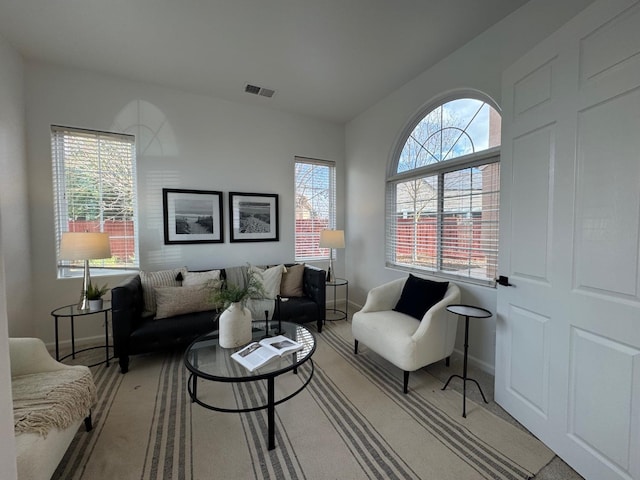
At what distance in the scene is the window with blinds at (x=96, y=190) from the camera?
9.58 ft

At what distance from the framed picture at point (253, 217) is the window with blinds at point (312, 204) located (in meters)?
0.41

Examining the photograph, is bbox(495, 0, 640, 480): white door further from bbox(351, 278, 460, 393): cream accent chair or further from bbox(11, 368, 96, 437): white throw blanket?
bbox(11, 368, 96, 437): white throw blanket

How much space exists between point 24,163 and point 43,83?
840mm

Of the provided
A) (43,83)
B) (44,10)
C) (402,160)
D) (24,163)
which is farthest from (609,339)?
(43,83)

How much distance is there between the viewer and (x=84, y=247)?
7.95 feet

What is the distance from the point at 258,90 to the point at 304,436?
3.52m

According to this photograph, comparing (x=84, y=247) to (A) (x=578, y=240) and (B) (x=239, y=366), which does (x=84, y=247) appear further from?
(A) (x=578, y=240)

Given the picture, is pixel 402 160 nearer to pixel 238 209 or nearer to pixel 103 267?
pixel 238 209

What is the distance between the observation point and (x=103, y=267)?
310 cm

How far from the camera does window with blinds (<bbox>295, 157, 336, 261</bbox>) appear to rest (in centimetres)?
417

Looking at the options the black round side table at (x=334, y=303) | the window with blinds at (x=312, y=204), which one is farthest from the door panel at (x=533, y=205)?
the window with blinds at (x=312, y=204)

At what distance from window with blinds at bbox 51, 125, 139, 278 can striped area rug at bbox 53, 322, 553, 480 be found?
4.50 feet

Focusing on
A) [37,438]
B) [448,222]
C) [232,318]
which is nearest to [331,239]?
[448,222]

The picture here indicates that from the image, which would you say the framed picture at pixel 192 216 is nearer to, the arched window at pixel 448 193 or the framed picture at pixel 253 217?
the framed picture at pixel 253 217
